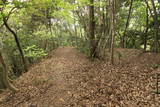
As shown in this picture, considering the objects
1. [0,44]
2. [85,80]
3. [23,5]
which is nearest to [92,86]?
[85,80]

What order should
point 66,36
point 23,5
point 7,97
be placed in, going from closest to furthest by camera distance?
point 7,97, point 23,5, point 66,36

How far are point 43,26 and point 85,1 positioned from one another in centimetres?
1010

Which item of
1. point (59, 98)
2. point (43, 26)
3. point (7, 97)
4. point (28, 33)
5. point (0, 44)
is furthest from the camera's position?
point (43, 26)

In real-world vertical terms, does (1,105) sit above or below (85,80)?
below

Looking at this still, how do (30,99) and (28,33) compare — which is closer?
(30,99)

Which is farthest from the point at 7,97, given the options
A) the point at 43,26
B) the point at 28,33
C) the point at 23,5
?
the point at 43,26

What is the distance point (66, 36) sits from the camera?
35156 mm

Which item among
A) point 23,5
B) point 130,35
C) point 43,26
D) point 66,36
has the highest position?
point 23,5

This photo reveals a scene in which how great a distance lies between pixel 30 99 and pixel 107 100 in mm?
3330

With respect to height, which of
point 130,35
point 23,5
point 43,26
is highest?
point 23,5

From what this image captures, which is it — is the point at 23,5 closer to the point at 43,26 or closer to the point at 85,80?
the point at 85,80

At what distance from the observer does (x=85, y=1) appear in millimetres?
8758

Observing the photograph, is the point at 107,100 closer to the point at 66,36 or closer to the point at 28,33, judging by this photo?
the point at 28,33

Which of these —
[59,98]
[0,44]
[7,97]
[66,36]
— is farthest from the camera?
[66,36]
